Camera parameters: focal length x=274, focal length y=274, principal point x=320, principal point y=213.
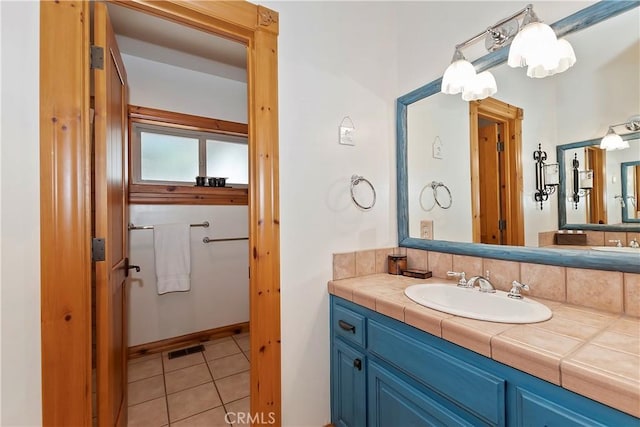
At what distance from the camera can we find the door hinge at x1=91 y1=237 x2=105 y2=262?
3.41ft

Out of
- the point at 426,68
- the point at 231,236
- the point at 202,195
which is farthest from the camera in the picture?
the point at 231,236

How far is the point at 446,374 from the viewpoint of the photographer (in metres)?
0.89

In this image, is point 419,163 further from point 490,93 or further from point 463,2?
point 463,2

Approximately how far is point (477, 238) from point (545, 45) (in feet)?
2.73

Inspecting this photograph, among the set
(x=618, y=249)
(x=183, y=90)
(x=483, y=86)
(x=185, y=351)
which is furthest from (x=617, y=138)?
(x=185, y=351)

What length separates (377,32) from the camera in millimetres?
1708

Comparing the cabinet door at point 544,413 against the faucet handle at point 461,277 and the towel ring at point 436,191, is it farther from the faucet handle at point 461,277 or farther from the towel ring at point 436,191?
the towel ring at point 436,191

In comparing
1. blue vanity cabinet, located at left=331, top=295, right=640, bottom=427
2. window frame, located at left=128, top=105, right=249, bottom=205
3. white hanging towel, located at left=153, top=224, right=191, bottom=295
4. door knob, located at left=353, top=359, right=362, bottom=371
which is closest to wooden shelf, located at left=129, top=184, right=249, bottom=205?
window frame, located at left=128, top=105, right=249, bottom=205

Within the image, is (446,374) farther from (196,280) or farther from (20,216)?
(196,280)

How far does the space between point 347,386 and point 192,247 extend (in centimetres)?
189

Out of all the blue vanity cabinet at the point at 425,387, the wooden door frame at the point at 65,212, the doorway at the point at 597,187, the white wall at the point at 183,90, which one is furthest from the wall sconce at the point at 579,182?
the white wall at the point at 183,90

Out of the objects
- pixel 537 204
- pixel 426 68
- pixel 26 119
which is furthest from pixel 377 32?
pixel 26 119

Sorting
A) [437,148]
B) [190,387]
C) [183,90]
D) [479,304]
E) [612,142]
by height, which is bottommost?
[190,387]

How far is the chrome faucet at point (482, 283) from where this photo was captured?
47.1 inches
